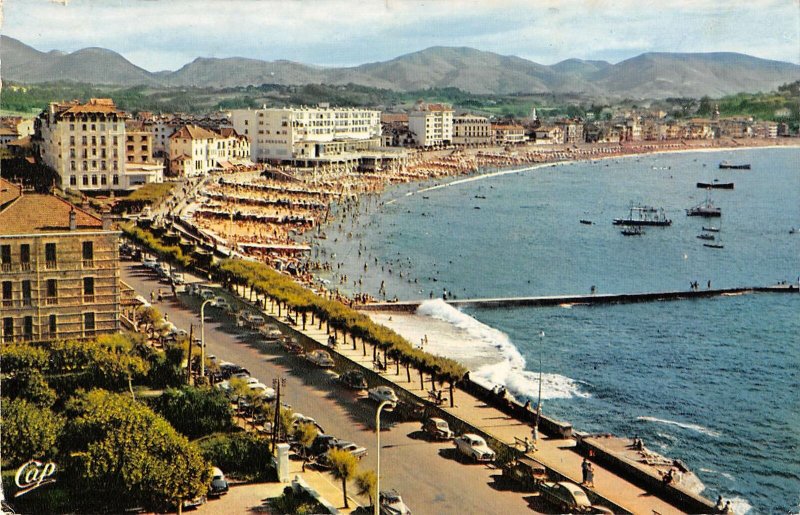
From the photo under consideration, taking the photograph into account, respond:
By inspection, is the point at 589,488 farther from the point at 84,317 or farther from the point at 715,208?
the point at 715,208

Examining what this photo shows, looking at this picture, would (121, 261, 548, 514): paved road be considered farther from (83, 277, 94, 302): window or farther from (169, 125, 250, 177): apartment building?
(169, 125, 250, 177): apartment building

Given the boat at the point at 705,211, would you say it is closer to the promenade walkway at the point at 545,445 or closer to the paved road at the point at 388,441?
the paved road at the point at 388,441

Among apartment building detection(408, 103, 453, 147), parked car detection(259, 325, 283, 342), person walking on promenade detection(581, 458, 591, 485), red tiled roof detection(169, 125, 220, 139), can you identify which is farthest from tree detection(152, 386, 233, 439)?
apartment building detection(408, 103, 453, 147)

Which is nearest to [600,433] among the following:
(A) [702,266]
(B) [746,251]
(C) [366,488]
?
(C) [366,488]

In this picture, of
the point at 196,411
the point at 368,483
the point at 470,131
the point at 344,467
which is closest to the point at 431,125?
the point at 470,131

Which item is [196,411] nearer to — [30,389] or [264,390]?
[264,390]

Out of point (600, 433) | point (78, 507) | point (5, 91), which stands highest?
point (5, 91)
